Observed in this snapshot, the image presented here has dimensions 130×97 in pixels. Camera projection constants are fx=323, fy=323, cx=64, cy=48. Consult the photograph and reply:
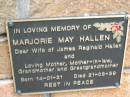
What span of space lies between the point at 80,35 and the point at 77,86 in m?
0.23

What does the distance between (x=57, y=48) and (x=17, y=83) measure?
0.71 feet

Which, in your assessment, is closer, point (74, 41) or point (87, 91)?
point (74, 41)

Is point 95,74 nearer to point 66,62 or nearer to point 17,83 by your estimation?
point 66,62

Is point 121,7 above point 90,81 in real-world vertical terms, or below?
above

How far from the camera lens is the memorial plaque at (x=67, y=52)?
3.85ft

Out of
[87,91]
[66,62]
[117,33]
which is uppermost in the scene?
[117,33]

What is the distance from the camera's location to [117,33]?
1.22m

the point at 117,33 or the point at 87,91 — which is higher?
the point at 117,33

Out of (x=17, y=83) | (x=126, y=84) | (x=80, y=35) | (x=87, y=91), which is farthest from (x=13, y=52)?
(x=126, y=84)

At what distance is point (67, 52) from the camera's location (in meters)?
1.23

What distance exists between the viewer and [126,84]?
1375 millimetres

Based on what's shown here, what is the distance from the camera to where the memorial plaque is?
117cm

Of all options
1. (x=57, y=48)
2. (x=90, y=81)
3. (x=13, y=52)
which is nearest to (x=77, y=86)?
(x=90, y=81)

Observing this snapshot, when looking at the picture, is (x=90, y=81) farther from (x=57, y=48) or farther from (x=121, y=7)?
(x=121, y=7)
